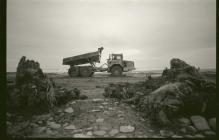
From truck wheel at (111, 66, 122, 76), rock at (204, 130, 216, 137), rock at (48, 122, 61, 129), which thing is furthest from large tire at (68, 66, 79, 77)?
rock at (204, 130, 216, 137)

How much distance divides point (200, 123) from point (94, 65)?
12.1 meters

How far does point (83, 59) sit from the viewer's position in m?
15.9

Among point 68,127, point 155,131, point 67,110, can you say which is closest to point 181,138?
point 155,131

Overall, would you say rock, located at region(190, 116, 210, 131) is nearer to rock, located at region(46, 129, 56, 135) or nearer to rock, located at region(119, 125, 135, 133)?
rock, located at region(119, 125, 135, 133)

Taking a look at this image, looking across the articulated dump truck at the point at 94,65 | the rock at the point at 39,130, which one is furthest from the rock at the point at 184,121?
the articulated dump truck at the point at 94,65

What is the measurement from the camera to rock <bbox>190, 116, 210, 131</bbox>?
3782 mm

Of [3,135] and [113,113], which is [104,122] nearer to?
[113,113]

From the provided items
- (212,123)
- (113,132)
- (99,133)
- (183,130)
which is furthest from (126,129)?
(212,123)

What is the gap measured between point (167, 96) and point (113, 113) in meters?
1.27

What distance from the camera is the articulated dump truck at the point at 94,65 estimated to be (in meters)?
15.0

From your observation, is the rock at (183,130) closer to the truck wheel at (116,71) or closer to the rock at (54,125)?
the rock at (54,125)

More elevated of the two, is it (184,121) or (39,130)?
(184,121)

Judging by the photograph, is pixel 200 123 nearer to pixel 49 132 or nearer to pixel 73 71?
pixel 49 132

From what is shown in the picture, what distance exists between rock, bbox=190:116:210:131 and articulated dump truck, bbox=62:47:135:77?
11145mm
